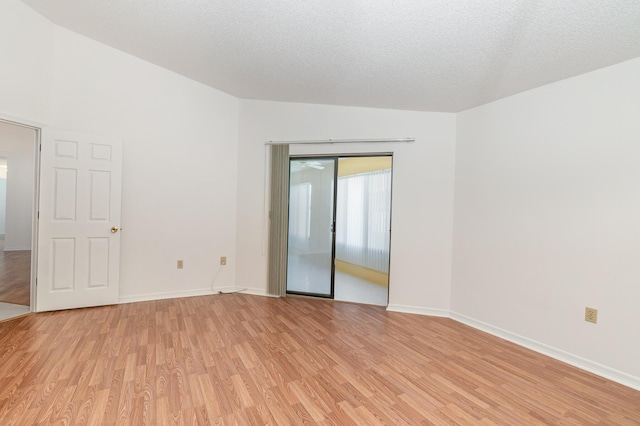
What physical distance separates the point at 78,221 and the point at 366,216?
3949mm

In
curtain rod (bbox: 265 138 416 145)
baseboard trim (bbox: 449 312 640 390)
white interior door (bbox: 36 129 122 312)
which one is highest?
curtain rod (bbox: 265 138 416 145)

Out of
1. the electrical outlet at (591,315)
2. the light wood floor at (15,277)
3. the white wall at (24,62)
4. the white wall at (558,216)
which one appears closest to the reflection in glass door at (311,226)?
the white wall at (558,216)

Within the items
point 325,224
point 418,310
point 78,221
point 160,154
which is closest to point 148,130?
point 160,154

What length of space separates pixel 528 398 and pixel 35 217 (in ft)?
16.0

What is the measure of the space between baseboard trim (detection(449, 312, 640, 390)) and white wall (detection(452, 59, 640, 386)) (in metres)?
0.03

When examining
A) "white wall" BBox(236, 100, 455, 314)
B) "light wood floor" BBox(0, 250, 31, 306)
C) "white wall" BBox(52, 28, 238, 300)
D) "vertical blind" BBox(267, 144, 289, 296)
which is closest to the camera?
"white wall" BBox(52, 28, 238, 300)

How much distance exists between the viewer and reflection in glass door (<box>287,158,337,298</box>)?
4.11 m

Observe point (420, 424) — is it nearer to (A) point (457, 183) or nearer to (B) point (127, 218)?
(A) point (457, 183)

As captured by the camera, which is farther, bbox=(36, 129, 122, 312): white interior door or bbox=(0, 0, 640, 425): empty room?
bbox=(36, 129, 122, 312): white interior door

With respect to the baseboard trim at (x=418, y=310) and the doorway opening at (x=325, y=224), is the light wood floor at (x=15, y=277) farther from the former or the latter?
the baseboard trim at (x=418, y=310)

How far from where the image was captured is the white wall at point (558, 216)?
7.51 ft

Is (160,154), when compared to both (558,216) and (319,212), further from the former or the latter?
(558,216)

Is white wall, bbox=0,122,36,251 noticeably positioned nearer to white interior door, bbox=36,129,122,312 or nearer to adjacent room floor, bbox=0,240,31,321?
adjacent room floor, bbox=0,240,31,321

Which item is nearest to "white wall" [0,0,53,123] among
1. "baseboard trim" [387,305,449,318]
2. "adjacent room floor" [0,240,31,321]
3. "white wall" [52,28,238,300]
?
"white wall" [52,28,238,300]
